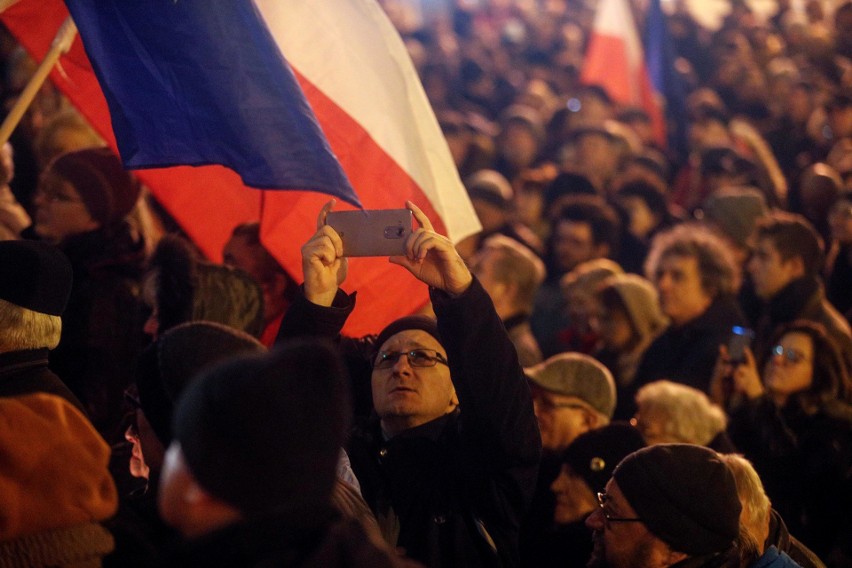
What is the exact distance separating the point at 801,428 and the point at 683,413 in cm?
74

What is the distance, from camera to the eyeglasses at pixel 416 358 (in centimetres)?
363

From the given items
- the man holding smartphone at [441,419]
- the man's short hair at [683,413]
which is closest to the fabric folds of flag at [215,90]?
the man holding smartphone at [441,419]

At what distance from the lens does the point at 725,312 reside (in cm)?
606

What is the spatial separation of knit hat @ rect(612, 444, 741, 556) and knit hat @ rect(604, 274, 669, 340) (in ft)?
9.75

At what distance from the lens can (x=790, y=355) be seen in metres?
5.31

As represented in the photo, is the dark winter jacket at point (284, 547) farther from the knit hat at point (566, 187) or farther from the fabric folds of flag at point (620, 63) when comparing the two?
the fabric folds of flag at point (620, 63)

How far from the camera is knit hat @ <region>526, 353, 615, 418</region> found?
4910mm

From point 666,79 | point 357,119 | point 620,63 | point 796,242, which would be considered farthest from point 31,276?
point 620,63

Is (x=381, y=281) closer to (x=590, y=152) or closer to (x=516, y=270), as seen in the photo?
(x=516, y=270)

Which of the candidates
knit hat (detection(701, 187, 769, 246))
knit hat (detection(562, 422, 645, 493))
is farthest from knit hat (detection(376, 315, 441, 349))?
knit hat (detection(701, 187, 769, 246))

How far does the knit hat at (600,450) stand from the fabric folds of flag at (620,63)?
25.6 ft

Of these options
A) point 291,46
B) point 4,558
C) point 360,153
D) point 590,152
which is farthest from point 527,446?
point 590,152

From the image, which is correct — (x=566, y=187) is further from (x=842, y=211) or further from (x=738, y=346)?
(x=738, y=346)

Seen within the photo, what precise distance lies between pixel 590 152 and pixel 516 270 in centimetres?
439
